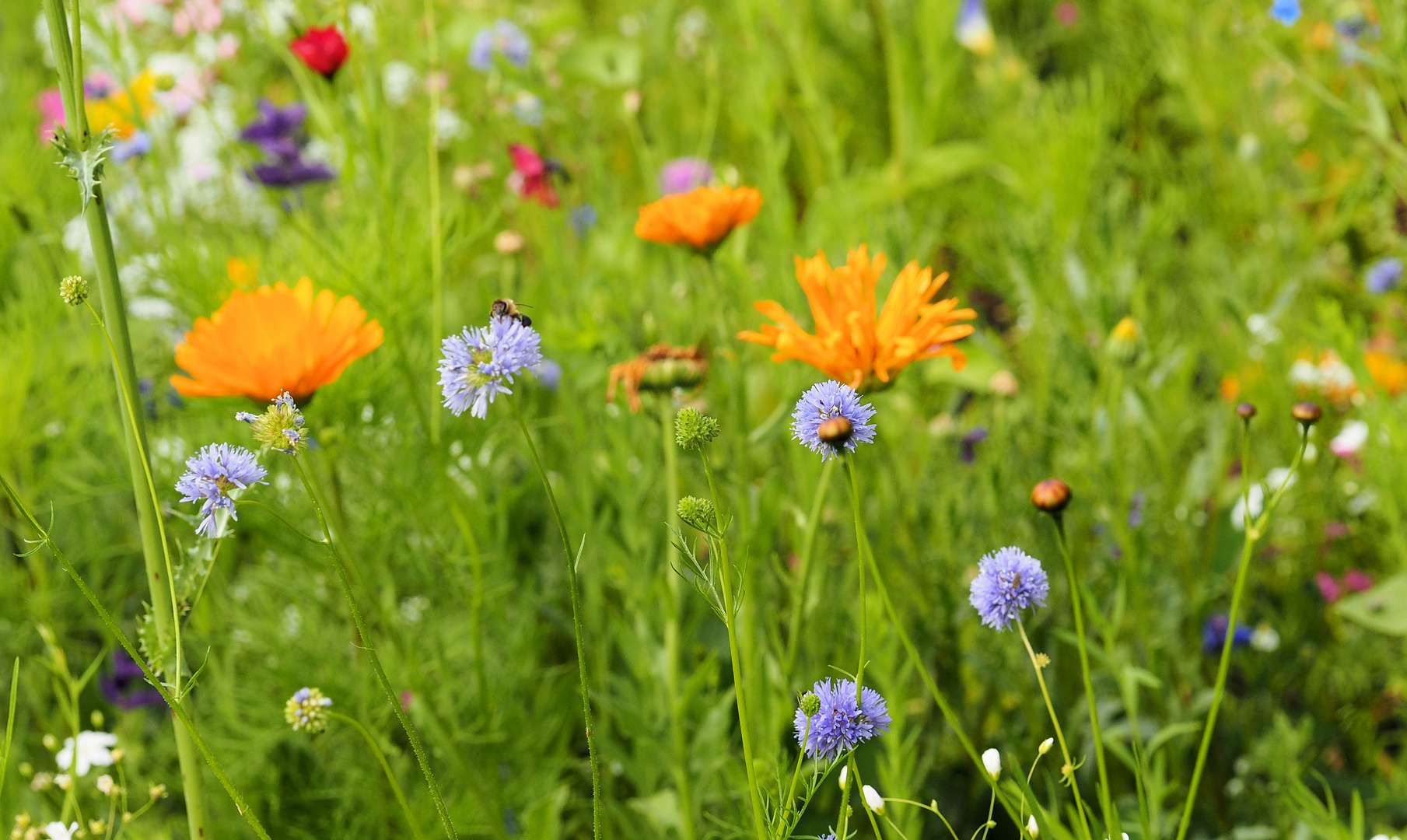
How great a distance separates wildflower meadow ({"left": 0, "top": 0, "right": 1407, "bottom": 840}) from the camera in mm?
617

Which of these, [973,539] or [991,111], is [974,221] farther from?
[973,539]

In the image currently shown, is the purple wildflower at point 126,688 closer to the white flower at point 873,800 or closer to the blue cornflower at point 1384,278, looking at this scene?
the white flower at point 873,800

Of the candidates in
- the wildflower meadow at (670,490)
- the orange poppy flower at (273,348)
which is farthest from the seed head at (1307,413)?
the orange poppy flower at (273,348)

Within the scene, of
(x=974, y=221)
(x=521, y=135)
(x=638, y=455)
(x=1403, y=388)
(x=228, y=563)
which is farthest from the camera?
(x=974, y=221)

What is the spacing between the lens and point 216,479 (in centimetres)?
45

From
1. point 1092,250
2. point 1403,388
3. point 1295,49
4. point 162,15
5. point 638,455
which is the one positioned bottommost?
point 638,455

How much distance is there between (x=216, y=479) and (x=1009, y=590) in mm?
368

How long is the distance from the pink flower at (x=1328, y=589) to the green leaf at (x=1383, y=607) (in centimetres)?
19

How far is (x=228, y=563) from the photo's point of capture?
4.23ft

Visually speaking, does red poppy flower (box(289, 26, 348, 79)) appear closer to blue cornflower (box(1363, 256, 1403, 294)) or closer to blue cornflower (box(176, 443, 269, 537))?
blue cornflower (box(176, 443, 269, 537))

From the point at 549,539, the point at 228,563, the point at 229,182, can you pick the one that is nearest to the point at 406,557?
the point at 549,539

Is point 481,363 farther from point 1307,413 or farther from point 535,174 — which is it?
point 535,174

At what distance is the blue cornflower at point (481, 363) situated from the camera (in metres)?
0.46

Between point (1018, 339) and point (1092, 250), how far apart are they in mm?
202
